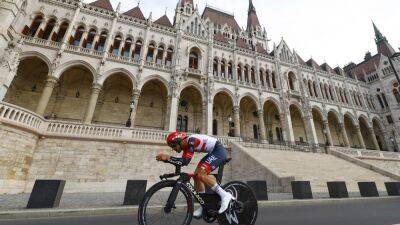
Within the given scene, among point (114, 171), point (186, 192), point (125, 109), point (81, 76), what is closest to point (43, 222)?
point (186, 192)

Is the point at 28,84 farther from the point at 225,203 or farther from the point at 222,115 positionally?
the point at 225,203

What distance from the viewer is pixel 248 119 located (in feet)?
91.0

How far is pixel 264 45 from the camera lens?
41.1 metres

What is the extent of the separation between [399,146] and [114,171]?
38.9m

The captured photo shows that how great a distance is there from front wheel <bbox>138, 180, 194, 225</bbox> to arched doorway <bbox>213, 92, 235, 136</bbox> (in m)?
22.7

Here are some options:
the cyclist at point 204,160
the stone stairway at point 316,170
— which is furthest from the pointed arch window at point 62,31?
the cyclist at point 204,160

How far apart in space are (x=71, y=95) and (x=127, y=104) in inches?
212

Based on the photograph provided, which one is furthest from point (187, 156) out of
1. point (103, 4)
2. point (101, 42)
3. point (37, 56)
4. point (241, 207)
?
point (103, 4)

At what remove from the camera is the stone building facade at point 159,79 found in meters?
17.9

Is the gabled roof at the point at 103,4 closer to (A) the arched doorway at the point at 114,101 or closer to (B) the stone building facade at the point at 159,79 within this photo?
(B) the stone building facade at the point at 159,79

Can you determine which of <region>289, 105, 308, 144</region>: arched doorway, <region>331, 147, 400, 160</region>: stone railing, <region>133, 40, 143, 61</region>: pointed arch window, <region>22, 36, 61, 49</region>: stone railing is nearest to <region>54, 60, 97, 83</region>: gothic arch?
<region>22, 36, 61, 49</region>: stone railing

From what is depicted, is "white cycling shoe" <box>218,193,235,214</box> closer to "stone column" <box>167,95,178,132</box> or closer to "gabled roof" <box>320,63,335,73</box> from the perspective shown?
"stone column" <box>167,95,178,132</box>

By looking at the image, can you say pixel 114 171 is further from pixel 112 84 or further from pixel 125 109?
pixel 112 84

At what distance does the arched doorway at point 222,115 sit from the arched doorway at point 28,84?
1849 centimetres
